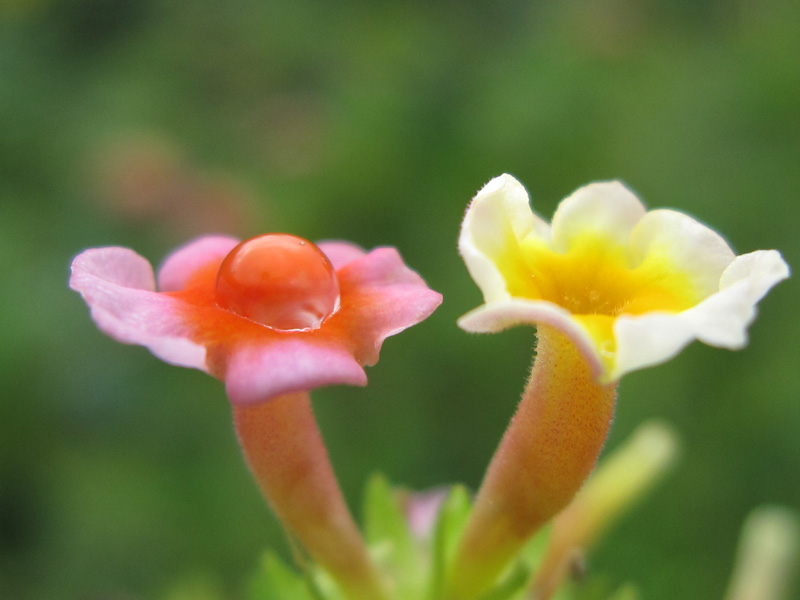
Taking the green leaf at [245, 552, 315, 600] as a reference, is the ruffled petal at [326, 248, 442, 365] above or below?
above

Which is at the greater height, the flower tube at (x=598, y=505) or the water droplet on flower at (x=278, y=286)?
the water droplet on flower at (x=278, y=286)

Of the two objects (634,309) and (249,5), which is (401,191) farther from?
(634,309)

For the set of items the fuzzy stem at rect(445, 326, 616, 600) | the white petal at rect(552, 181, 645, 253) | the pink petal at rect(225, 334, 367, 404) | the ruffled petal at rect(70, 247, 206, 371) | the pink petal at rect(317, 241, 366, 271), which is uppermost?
the white petal at rect(552, 181, 645, 253)

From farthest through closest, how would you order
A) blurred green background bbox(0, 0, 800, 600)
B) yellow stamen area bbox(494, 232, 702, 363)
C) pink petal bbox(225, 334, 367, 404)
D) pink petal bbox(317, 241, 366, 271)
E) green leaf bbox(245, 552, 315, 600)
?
blurred green background bbox(0, 0, 800, 600)
green leaf bbox(245, 552, 315, 600)
pink petal bbox(317, 241, 366, 271)
yellow stamen area bbox(494, 232, 702, 363)
pink petal bbox(225, 334, 367, 404)

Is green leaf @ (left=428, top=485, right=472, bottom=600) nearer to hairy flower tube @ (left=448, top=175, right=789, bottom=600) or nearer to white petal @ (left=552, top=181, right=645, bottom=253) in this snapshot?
hairy flower tube @ (left=448, top=175, right=789, bottom=600)

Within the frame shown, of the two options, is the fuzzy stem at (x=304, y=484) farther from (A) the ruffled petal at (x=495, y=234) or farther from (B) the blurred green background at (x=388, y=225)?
(B) the blurred green background at (x=388, y=225)

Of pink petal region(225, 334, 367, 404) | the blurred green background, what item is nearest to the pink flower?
pink petal region(225, 334, 367, 404)

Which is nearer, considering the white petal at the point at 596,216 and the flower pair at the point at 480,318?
the flower pair at the point at 480,318

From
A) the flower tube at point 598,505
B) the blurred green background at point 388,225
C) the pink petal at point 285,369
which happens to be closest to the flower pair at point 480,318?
the pink petal at point 285,369
